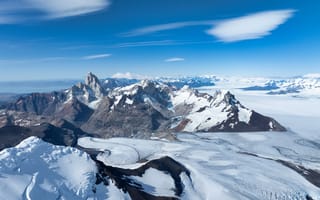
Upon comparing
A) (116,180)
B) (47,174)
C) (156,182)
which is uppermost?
(47,174)

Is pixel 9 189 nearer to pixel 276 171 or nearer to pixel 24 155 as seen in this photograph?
pixel 24 155

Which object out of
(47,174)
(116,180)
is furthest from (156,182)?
(47,174)

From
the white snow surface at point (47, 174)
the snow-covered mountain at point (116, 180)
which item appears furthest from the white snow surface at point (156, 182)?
the white snow surface at point (47, 174)

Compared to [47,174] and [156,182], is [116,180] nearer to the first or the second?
[47,174]

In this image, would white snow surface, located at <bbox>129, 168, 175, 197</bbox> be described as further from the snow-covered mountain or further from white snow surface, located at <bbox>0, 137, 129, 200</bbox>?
white snow surface, located at <bbox>0, 137, 129, 200</bbox>

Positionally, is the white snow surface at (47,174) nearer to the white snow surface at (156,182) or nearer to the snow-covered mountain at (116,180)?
the snow-covered mountain at (116,180)

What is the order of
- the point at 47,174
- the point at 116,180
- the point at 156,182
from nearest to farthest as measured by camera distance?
the point at 47,174
the point at 116,180
the point at 156,182

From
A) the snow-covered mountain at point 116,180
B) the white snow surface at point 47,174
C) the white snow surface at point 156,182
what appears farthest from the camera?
the white snow surface at point 156,182

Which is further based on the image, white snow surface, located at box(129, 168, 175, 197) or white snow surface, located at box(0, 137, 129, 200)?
white snow surface, located at box(129, 168, 175, 197)

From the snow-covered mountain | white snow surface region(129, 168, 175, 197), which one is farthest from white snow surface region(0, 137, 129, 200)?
white snow surface region(129, 168, 175, 197)

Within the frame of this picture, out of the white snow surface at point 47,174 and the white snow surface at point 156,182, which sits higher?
the white snow surface at point 47,174

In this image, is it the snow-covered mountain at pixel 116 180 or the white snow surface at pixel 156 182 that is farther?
the white snow surface at pixel 156 182
